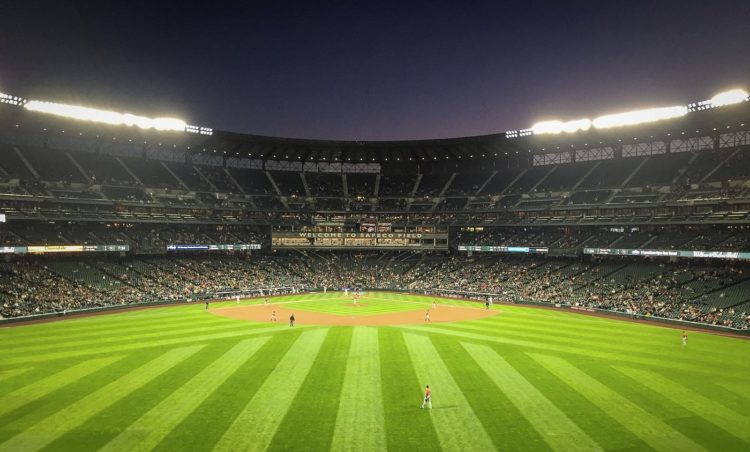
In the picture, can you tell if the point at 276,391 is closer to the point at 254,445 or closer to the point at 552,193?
the point at 254,445

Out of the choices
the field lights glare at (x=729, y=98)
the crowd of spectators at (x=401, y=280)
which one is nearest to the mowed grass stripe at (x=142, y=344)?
the crowd of spectators at (x=401, y=280)

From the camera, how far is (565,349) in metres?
33.2

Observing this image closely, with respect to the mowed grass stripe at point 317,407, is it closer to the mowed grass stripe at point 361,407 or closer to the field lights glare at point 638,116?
the mowed grass stripe at point 361,407

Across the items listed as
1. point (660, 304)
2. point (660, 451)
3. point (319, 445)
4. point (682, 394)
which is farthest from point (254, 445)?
point (660, 304)

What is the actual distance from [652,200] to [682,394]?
50.6m

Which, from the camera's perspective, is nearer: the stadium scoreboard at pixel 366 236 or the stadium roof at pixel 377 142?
the stadium roof at pixel 377 142

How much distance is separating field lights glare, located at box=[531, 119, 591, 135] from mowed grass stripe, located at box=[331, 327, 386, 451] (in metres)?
54.3

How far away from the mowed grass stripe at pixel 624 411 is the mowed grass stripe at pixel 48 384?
91.1 ft

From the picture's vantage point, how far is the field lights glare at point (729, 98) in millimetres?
52281

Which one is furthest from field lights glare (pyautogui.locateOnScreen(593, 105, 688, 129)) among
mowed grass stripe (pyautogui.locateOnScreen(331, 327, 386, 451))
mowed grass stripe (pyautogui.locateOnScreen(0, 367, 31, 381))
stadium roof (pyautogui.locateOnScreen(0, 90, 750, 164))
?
mowed grass stripe (pyautogui.locateOnScreen(0, 367, 31, 381))

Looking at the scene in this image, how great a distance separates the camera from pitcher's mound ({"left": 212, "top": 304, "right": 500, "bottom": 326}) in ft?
150

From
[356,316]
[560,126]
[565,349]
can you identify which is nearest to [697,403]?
[565,349]

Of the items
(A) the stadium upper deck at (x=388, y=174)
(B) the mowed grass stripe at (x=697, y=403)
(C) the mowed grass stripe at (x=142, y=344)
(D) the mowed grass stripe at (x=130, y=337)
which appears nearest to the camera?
(B) the mowed grass stripe at (x=697, y=403)

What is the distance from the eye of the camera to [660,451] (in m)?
16.9
